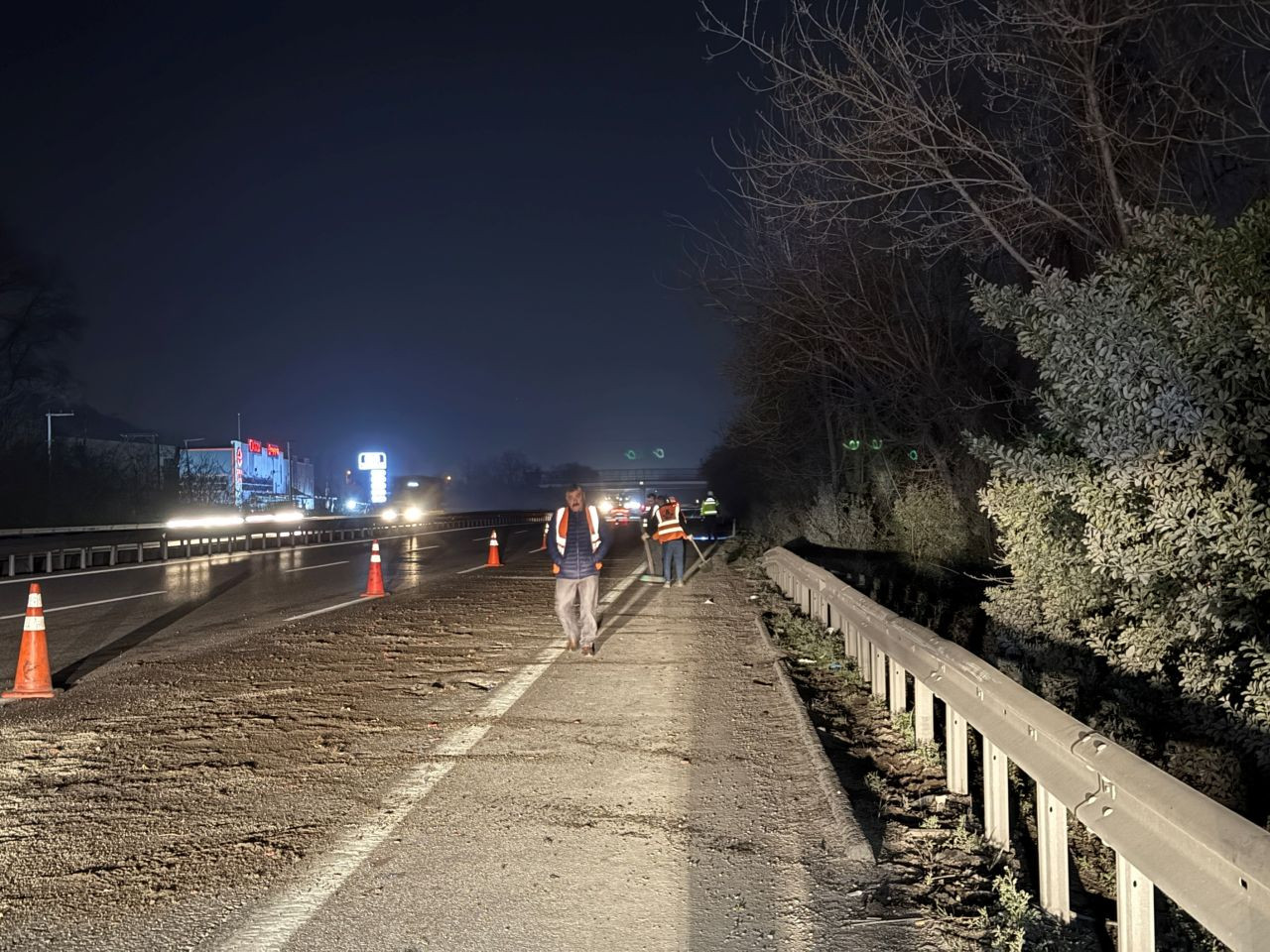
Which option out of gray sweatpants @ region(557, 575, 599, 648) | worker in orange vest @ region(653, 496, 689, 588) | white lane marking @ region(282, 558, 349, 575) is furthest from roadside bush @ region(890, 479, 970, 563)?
white lane marking @ region(282, 558, 349, 575)

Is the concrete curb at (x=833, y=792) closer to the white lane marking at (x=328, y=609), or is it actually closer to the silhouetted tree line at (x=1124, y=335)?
the silhouetted tree line at (x=1124, y=335)

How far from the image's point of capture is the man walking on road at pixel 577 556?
996 centimetres

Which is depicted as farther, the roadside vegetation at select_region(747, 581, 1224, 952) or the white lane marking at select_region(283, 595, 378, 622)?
the white lane marking at select_region(283, 595, 378, 622)

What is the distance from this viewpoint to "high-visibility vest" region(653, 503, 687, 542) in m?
16.8

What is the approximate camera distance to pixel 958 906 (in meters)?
4.03

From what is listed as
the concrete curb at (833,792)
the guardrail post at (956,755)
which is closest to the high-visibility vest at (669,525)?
the concrete curb at (833,792)

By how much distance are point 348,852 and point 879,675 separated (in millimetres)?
4874

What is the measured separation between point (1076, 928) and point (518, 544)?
32367mm

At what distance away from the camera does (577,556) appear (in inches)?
392

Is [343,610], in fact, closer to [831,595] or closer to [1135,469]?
[831,595]

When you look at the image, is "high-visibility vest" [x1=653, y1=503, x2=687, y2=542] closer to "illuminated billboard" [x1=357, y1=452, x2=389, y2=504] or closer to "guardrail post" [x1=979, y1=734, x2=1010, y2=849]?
"guardrail post" [x1=979, y1=734, x2=1010, y2=849]

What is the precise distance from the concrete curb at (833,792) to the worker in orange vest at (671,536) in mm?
8629

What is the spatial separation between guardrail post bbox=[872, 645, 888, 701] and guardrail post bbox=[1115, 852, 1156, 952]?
4.57m

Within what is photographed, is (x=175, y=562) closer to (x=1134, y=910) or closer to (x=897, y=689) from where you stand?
(x=897, y=689)
